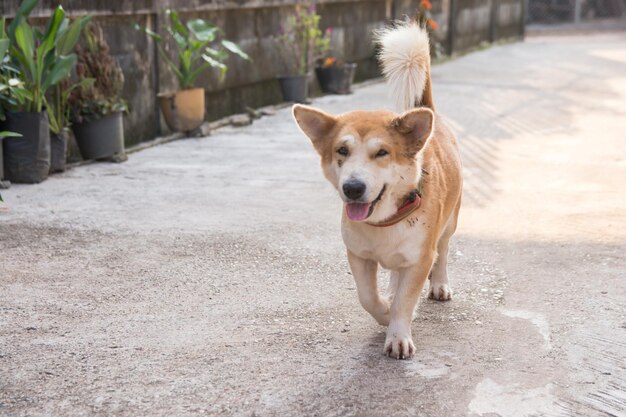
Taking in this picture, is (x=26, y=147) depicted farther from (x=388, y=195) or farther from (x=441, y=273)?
(x=388, y=195)

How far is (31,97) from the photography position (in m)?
6.62

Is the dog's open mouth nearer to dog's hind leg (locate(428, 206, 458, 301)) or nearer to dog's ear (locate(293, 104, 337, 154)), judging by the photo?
dog's ear (locate(293, 104, 337, 154))

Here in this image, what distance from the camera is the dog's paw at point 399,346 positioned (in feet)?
11.9

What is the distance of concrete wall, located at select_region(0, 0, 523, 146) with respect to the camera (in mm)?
8211

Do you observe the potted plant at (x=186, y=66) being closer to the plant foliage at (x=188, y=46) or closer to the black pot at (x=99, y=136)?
the plant foliage at (x=188, y=46)

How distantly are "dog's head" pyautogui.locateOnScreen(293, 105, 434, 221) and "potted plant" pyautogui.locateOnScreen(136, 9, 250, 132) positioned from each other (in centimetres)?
519

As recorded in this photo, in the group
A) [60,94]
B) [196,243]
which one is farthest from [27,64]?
[196,243]

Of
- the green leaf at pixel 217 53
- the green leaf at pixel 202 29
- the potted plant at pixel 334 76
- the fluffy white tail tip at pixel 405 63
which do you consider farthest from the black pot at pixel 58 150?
the potted plant at pixel 334 76

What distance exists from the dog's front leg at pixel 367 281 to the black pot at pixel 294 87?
7.45 meters

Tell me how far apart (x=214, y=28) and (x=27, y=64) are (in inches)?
99.0

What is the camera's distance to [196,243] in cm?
529

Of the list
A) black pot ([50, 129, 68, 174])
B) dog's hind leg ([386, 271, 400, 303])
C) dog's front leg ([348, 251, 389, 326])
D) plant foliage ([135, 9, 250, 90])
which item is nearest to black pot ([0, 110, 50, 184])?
black pot ([50, 129, 68, 174])

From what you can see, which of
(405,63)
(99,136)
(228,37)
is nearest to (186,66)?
(228,37)

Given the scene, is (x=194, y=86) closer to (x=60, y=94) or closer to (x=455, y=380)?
(x=60, y=94)
